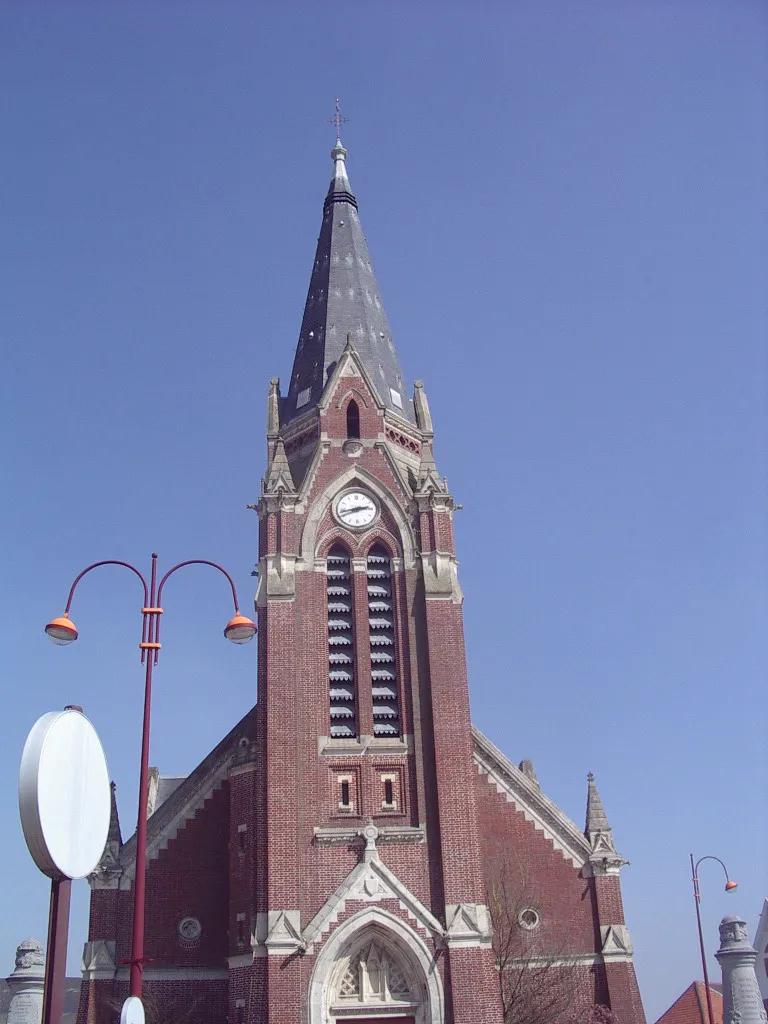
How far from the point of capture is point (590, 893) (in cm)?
3178

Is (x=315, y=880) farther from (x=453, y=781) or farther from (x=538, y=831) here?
(x=538, y=831)

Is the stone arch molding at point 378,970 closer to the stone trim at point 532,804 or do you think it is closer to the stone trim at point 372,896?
the stone trim at point 372,896

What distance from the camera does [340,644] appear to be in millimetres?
33125

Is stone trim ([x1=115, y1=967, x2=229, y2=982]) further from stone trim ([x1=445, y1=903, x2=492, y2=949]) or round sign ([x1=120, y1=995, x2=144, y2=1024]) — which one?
round sign ([x1=120, y1=995, x2=144, y2=1024])

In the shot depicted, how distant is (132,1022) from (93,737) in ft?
11.8

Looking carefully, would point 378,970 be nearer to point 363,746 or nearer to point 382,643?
point 363,746

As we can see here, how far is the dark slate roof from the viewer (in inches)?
1563

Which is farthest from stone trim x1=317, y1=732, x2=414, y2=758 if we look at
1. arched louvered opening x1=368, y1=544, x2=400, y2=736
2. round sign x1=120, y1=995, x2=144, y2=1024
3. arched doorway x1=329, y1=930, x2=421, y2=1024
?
round sign x1=120, y1=995, x2=144, y2=1024

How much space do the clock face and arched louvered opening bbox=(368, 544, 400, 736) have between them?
1014 mm

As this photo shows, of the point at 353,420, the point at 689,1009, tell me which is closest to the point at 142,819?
the point at 353,420

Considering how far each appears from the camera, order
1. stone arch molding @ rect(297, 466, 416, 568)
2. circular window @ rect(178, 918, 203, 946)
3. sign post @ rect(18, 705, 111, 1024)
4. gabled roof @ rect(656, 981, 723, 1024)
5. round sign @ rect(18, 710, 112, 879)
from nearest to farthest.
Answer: sign post @ rect(18, 705, 111, 1024)
round sign @ rect(18, 710, 112, 879)
circular window @ rect(178, 918, 203, 946)
stone arch molding @ rect(297, 466, 416, 568)
gabled roof @ rect(656, 981, 723, 1024)

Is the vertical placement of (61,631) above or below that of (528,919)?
above

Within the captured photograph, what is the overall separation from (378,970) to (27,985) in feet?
31.1

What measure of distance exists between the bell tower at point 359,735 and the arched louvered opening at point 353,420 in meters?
0.14
